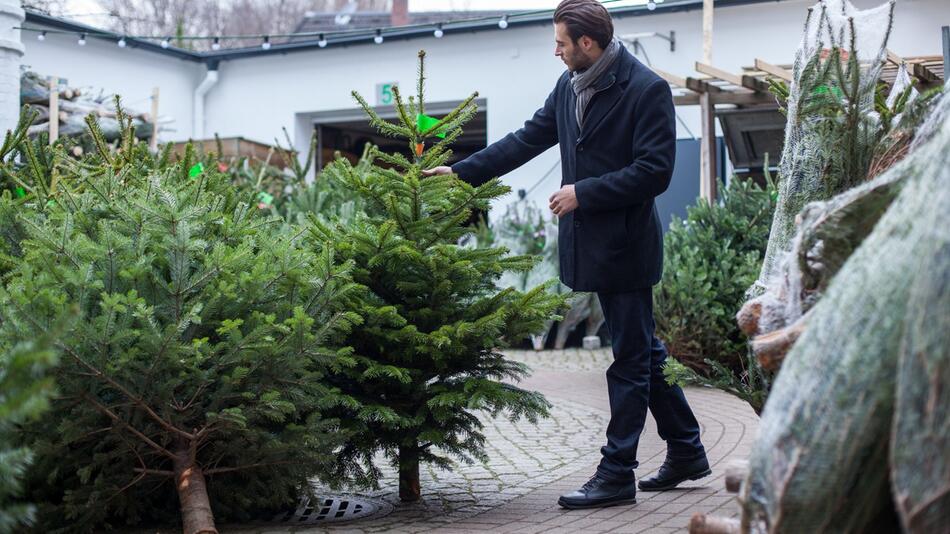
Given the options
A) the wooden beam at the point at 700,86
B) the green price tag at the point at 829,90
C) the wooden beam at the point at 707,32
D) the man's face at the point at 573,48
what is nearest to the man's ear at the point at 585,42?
the man's face at the point at 573,48

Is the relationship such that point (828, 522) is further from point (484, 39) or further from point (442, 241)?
point (484, 39)

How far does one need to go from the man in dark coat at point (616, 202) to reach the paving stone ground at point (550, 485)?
25 centimetres

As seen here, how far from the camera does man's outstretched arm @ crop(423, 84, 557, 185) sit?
4953mm

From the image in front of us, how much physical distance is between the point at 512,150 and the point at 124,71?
46.9 ft

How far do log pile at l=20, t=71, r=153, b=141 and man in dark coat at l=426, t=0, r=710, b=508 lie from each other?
1010 centimetres

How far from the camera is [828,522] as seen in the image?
221 cm

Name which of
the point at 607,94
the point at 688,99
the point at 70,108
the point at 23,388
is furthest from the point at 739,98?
the point at 23,388

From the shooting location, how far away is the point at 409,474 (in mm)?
4816

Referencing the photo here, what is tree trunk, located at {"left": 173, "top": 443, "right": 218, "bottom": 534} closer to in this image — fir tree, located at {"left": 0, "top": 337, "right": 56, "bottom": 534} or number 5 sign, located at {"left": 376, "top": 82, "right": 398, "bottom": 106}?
fir tree, located at {"left": 0, "top": 337, "right": 56, "bottom": 534}

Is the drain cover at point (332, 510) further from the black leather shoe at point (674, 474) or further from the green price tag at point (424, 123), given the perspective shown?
the green price tag at point (424, 123)

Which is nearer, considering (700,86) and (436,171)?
(436,171)

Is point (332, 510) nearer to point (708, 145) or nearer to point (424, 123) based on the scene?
point (424, 123)

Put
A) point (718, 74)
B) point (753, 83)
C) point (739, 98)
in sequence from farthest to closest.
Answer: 1. point (739, 98)
2. point (753, 83)
3. point (718, 74)

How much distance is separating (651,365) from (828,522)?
105 inches
